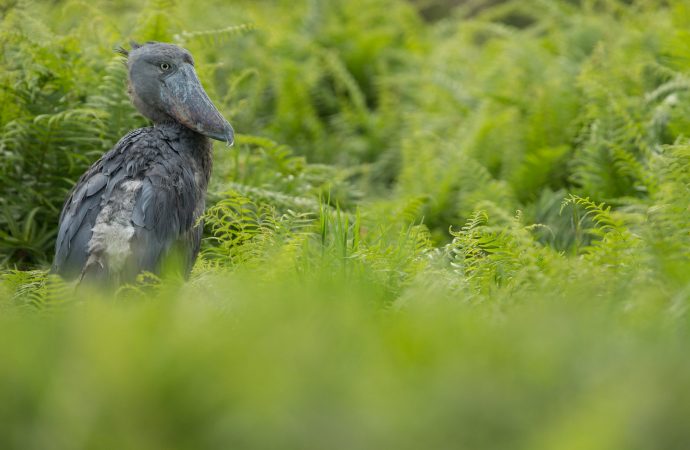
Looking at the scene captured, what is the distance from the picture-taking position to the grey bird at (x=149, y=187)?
12.1 feet

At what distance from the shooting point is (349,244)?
3.79 m

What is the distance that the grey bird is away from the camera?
3.70 metres

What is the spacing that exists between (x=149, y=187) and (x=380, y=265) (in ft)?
3.83

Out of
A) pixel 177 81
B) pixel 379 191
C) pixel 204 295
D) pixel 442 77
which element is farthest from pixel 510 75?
pixel 204 295

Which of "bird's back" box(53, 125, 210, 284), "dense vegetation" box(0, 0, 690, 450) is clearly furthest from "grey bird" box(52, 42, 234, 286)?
"dense vegetation" box(0, 0, 690, 450)

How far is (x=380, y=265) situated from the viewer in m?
3.45

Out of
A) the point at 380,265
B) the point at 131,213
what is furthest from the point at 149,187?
the point at 380,265

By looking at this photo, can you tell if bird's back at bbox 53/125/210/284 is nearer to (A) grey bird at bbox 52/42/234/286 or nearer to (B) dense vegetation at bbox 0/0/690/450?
(A) grey bird at bbox 52/42/234/286

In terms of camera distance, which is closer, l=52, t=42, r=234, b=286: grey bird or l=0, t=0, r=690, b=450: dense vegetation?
l=0, t=0, r=690, b=450: dense vegetation

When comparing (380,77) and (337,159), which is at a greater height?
(380,77)

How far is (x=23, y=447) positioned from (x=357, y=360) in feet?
2.58

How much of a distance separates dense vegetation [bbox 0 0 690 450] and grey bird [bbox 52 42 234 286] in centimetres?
21

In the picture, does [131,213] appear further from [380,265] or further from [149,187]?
[380,265]

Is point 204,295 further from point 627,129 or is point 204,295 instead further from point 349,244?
point 627,129
